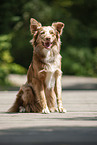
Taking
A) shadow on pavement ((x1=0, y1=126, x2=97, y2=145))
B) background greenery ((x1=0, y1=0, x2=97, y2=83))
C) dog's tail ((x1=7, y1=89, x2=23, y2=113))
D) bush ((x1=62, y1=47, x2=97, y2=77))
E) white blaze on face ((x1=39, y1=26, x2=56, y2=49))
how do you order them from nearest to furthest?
1. shadow on pavement ((x1=0, y1=126, x2=97, y2=145))
2. white blaze on face ((x1=39, y1=26, x2=56, y2=49))
3. dog's tail ((x1=7, y1=89, x2=23, y2=113))
4. background greenery ((x1=0, y1=0, x2=97, y2=83))
5. bush ((x1=62, y1=47, x2=97, y2=77))

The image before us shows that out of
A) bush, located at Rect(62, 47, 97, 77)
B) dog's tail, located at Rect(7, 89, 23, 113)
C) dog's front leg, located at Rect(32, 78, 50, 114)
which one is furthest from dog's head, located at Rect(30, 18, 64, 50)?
bush, located at Rect(62, 47, 97, 77)

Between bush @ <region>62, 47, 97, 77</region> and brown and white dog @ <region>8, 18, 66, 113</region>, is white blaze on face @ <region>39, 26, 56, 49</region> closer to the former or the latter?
brown and white dog @ <region>8, 18, 66, 113</region>

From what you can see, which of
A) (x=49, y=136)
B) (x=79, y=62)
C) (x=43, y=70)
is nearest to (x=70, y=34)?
(x=79, y=62)

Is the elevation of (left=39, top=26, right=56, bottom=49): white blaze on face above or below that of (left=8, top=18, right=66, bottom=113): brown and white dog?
above

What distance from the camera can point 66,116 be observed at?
530cm

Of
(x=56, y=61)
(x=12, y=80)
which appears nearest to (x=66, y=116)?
(x=56, y=61)

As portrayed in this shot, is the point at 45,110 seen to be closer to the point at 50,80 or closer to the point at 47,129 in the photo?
the point at 50,80

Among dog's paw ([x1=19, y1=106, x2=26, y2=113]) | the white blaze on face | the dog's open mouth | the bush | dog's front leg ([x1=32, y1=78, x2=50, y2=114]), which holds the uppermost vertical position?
the white blaze on face

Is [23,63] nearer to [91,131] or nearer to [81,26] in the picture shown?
[81,26]

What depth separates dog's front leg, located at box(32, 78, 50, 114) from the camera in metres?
5.66

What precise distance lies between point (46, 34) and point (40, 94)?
93 centimetres

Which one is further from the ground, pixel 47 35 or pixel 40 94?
pixel 47 35

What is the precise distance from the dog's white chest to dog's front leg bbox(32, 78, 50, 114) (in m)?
0.10

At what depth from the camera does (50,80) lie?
5703 mm
